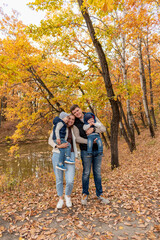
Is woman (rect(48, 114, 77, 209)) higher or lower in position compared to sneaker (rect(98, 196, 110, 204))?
higher

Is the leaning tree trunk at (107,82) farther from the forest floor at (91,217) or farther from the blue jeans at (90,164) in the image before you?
the blue jeans at (90,164)

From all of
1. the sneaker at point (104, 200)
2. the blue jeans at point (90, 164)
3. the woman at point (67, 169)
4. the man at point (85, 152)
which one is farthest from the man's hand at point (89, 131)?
the sneaker at point (104, 200)

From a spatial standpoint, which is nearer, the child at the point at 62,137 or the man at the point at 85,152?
the child at the point at 62,137

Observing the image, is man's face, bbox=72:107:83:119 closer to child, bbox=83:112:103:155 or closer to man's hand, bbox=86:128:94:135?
child, bbox=83:112:103:155

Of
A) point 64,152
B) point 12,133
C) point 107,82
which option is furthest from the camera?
point 12,133

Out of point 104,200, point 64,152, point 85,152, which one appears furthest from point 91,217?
point 64,152

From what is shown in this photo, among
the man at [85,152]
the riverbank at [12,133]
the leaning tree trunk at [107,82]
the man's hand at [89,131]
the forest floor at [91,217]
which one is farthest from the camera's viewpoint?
the riverbank at [12,133]

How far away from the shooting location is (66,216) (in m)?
3.46

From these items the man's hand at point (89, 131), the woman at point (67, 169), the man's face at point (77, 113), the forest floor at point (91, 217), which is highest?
the man's face at point (77, 113)

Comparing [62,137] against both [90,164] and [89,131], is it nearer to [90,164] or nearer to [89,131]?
[89,131]

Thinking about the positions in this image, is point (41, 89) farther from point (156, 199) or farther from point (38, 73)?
point (156, 199)


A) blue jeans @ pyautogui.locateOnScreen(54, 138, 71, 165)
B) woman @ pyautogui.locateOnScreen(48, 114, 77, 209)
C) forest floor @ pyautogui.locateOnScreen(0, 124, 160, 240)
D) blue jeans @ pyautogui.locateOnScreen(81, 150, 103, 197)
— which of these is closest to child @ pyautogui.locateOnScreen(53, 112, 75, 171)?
blue jeans @ pyautogui.locateOnScreen(54, 138, 71, 165)

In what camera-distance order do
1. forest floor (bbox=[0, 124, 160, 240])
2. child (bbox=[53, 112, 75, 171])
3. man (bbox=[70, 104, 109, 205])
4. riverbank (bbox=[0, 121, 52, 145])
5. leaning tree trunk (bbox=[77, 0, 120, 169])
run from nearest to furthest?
forest floor (bbox=[0, 124, 160, 240])
child (bbox=[53, 112, 75, 171])
man (bbox=[70, 104, 109, 205])
leaning tree trunk (bbox=[77, 0, 120, 169])
riverbank (bbox=[0, 121, 52, 145])

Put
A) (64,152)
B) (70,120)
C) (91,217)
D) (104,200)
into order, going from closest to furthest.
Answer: (91,217), (64,152), (70,120), (104,200)
